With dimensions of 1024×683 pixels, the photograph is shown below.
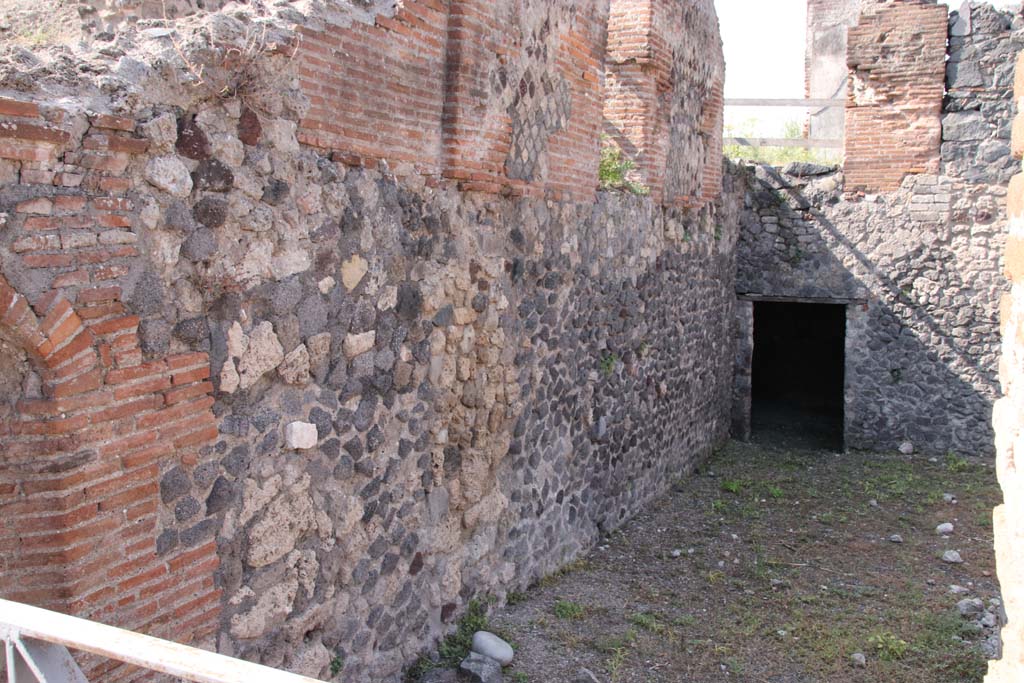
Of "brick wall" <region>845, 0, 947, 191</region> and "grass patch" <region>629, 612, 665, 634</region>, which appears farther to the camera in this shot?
"brick wall" <region>845, 0, 947, 191</region>

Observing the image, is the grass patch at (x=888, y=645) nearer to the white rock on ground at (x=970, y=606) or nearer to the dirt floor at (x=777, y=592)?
the dirt floor at (x=777, y=592)

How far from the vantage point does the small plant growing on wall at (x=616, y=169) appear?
7.32m

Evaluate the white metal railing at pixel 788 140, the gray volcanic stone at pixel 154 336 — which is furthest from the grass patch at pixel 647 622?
the white metal railing at pixel 788 140

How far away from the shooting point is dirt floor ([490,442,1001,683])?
504cm

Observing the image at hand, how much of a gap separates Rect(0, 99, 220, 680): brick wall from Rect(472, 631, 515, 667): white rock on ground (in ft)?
6.86

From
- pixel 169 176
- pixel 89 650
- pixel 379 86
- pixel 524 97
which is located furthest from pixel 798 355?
pixel 89 650

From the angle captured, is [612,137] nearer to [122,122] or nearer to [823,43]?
[122,122]

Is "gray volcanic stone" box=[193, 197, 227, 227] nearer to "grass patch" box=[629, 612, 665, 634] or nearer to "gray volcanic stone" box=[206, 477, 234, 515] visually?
"gray volcanic stone" box=[206, 477, 234, 515]

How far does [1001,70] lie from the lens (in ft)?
30.6

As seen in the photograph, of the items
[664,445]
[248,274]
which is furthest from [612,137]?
[248,274]

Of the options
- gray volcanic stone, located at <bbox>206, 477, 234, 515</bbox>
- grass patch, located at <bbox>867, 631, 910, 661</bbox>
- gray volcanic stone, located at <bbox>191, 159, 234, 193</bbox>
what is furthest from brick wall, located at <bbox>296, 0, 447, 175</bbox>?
grass patch, located at <bbox>867, 631, 910, 661</bbox>

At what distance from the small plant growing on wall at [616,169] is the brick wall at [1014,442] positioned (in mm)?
4562

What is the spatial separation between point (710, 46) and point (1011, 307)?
6.53 meters

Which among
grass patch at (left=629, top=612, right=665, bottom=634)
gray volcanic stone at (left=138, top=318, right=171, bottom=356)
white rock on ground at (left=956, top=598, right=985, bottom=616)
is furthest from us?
white rock on ground at (left=956, top=598, right=985, bottom=616)
